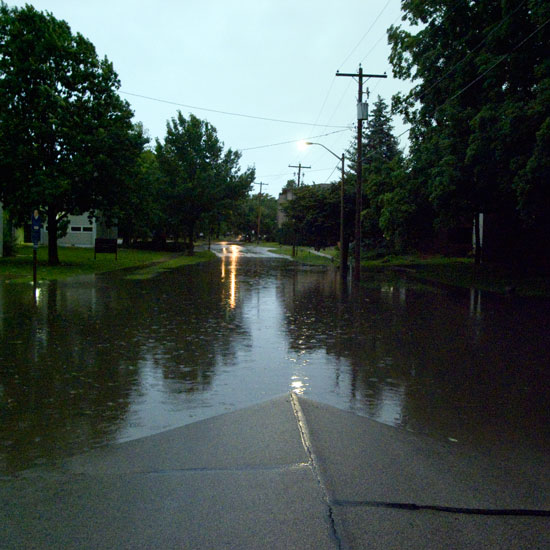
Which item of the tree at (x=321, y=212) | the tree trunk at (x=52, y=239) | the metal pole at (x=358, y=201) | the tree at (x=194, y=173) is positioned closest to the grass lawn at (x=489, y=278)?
the metal pole at (x=358, y=201)

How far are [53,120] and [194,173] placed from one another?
29940 mm

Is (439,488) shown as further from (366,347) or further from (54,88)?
(54,88)

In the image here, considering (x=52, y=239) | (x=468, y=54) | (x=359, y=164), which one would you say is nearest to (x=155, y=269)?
(x=52, y=239)

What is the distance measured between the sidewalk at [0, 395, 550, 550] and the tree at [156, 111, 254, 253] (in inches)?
2203

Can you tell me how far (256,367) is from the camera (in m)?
9.06

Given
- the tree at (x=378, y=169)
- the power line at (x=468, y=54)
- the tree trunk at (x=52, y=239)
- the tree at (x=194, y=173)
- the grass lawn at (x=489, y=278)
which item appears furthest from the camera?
the tree at (x=194, y=173)

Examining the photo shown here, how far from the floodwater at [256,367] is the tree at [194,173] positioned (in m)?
43.5

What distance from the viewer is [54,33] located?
3306 centimetres

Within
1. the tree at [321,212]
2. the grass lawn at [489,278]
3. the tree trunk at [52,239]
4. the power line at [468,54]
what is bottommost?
the grass lawn at [489,278]

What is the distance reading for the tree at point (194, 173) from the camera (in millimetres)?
60719

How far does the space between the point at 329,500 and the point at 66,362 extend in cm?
594

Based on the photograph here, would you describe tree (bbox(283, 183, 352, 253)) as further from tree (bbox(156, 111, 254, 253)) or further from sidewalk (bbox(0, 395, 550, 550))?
sidewalk (bbox(0, 395, 550, 550))

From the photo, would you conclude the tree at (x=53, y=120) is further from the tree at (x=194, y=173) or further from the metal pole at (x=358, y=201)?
the tree at (x=194, y=173)

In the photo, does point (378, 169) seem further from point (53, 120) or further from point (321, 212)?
point (53, 120)
